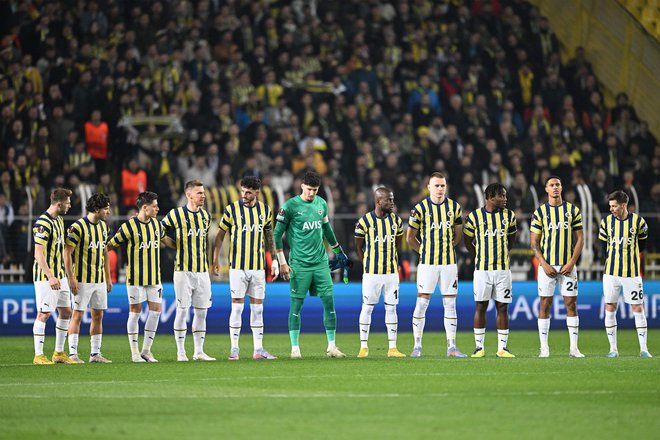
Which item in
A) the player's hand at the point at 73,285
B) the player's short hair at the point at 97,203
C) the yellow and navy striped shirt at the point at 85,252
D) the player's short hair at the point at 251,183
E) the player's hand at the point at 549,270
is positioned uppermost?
the player's short hair at the point at 251,183

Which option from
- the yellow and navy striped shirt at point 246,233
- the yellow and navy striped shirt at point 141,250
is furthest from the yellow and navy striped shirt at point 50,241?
the yellow and navy striped shirt at point 246,233

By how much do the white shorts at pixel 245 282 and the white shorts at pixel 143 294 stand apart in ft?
2.80

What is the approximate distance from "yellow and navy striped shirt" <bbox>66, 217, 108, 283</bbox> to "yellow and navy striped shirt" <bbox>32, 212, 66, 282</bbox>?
15cm

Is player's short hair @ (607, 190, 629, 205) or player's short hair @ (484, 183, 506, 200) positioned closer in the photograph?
player's short hair @ (484, 183, 506, 200)

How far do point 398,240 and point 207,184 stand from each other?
7.74m

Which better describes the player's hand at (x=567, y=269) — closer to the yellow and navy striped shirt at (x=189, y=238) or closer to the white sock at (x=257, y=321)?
the white sock at (x=257, y=321)

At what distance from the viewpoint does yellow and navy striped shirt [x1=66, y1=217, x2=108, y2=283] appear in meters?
13.8

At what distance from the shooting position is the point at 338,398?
9992mm

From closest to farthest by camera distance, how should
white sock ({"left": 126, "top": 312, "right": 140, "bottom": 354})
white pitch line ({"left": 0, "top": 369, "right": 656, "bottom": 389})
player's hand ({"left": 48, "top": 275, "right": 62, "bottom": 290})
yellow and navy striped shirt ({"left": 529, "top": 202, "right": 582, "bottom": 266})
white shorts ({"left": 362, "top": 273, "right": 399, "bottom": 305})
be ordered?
white pitch line ({"left": 0, "top": 369, "right": 656, "bottom": 389}) → player's hand ({"left": 48, "top": 275, "right": 62, "bottom": 290}) → white sock ({"left": 126, "top": 312, "right": 140, "bottom": 354}) → yellow and navy striped shirt ({"left": 529, "top": 202, "right": 582, "bottom": 266}) → white shorts ({"left": 362, "top": 273, "right": 399, "bottom": 305})

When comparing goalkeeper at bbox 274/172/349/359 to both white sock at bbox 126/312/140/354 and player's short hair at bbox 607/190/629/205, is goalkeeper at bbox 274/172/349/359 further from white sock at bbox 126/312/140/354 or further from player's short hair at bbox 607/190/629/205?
player's short hair at bbox 607/190/629/205

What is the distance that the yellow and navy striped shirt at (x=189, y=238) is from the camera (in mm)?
13820

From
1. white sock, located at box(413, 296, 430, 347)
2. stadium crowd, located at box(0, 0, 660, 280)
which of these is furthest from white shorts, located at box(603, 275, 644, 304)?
stadium crowd, located at box(0, 0, 660, 280)

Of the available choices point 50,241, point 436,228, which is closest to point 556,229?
point 436,228

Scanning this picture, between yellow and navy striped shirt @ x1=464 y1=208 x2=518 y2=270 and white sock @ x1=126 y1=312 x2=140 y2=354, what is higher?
yellow and navy striped shirt @ x1=464 y1=208 x2=518 y2=270
